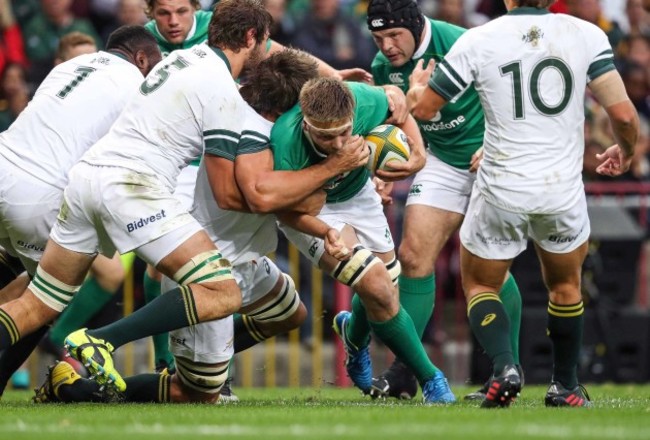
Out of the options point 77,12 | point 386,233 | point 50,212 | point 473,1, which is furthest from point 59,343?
point 473,1

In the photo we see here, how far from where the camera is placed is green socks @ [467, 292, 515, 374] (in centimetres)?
746

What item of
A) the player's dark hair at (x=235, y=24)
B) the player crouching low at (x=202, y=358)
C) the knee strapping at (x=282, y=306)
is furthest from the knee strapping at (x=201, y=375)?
the player's dark hair at (x=235, y=24)

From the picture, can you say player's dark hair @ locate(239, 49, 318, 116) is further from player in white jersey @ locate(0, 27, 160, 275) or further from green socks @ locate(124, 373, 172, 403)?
green socks @ locate(124, 373, 172, 403)

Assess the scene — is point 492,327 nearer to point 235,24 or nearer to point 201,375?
point 201,375

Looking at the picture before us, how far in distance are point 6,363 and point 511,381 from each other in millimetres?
3347

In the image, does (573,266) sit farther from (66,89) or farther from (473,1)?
(473,1)

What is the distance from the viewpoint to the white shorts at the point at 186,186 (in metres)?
8.87

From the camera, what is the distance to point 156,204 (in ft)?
24.6

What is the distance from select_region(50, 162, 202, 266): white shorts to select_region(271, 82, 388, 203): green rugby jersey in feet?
2.12

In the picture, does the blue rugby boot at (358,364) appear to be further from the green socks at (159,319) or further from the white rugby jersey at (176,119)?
the white rugby jersey at (176,119)

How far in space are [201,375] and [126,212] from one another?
1170mm

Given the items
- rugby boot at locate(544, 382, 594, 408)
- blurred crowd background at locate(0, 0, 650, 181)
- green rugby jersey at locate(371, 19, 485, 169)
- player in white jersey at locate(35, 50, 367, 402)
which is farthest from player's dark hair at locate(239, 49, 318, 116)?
blurred crowd background at locate(0, 0, 650, 181)

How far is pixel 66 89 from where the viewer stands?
27.4 ft

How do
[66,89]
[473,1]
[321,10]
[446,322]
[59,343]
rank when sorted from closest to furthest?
[66,89]
[59,343]
[446,322]
[321,10]
[473,1]
